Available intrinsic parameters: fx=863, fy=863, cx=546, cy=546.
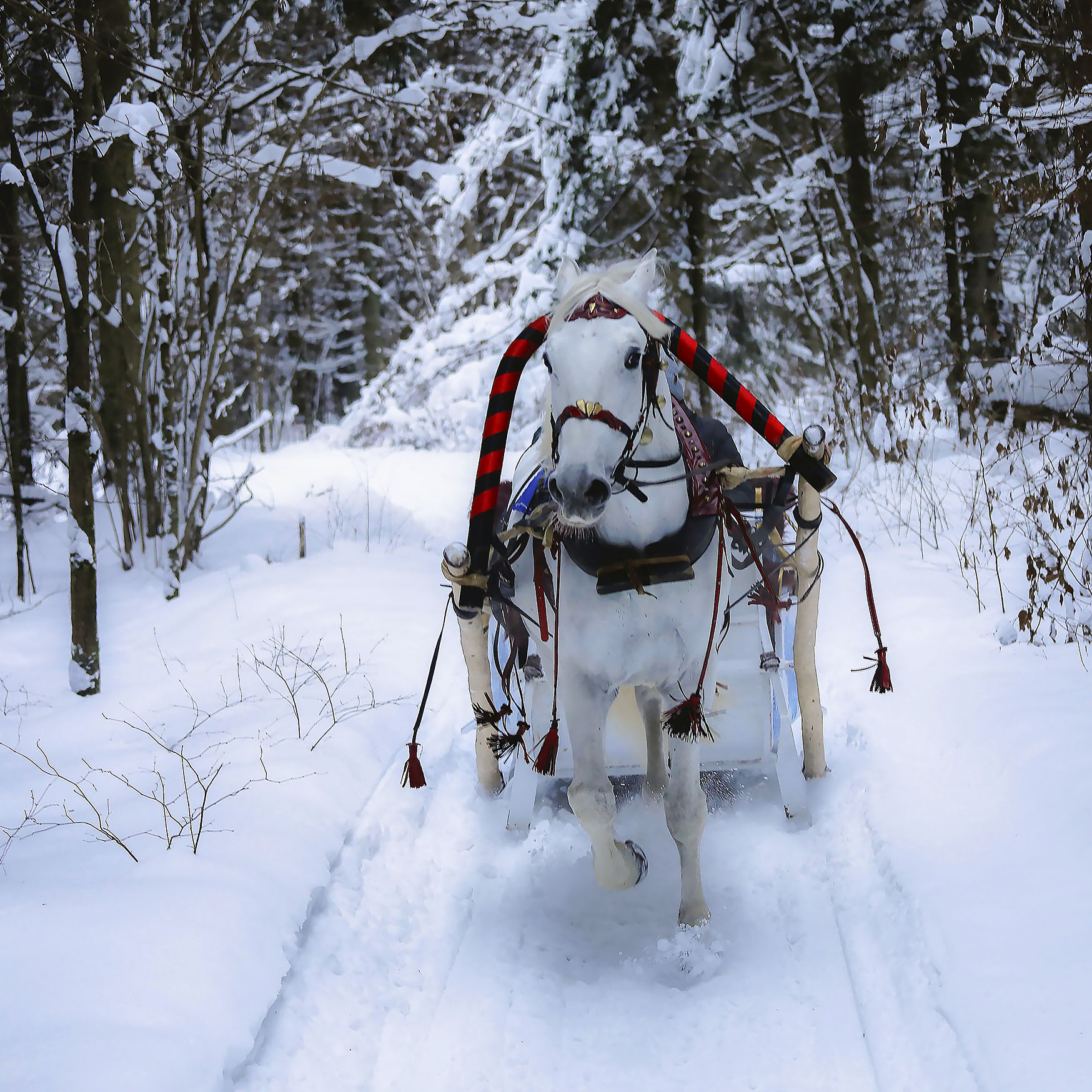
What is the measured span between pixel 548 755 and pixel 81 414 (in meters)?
3.80

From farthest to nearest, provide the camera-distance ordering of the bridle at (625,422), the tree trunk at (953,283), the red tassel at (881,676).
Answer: the tree trunk at (953,283) → the red tassel at (881,676) → the bridle at (625,422)

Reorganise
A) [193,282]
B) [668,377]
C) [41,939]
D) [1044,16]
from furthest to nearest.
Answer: [193,282] < [1044,16] < [668,377] < [41,939]

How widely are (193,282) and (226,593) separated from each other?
293 centimetres

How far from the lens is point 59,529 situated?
346 inches

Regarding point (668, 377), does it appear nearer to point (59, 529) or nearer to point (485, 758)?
point (485, 758)

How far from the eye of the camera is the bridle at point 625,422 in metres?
2.35

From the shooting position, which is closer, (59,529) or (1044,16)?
(1044,16)

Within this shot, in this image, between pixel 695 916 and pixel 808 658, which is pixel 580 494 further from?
pixel 808 658

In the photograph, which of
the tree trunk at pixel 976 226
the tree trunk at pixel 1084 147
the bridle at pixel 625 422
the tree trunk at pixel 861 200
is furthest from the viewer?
the tree trunk at pixel 861 200

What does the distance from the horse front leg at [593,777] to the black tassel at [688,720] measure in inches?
8.8

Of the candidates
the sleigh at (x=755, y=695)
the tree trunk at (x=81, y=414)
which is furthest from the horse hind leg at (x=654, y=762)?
the tree trunk at (x=81, y=414)

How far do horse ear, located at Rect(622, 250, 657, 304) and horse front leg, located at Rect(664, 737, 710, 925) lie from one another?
59.6 inches

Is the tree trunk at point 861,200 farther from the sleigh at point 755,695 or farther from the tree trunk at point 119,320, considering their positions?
the tree trunk at point 119,320

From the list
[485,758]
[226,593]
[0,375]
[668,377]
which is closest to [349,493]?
[226,593]
